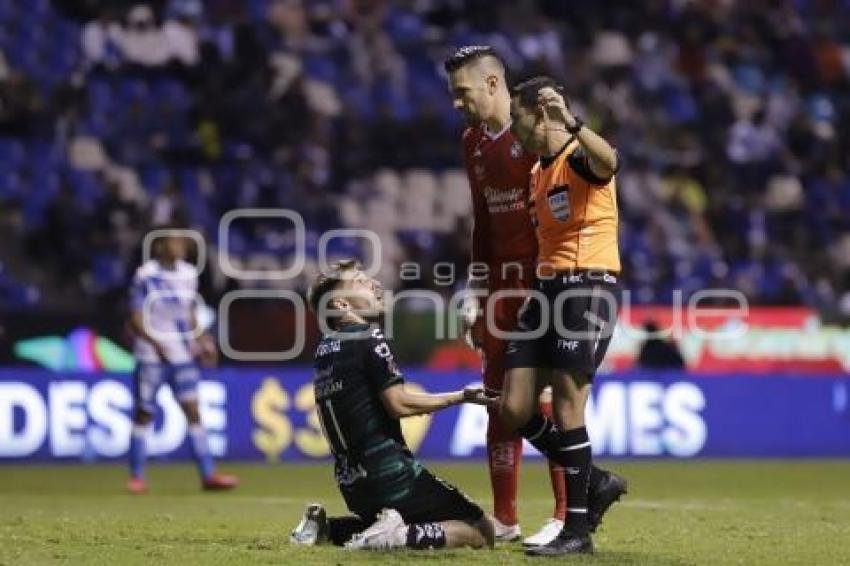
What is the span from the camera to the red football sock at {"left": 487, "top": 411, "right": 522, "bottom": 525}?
10.4m

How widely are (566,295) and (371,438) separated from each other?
131 centimetres

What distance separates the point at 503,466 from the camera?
10.4 metres

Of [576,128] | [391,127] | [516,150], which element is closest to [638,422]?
[391,127]

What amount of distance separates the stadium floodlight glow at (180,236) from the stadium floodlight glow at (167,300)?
16cm

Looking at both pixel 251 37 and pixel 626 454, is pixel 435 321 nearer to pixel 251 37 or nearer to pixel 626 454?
pixel 626 454

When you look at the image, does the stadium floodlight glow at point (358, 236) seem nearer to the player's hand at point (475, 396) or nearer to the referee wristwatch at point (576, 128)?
the player's hand at point (475, 396)

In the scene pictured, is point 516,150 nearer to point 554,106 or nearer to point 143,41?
point 554,106

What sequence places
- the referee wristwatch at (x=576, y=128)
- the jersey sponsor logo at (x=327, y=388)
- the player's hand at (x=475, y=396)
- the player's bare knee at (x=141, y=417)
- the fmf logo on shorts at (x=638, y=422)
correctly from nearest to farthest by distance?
the referee wristwatch at (x=576, y=128)
the player's hand at (x=475, y=396)
the jersey sponsor logo at (x=327, y=388)
the player's bare knee at (x=141, y=417)
the fmf logo on shorts at (x=638, y=422)

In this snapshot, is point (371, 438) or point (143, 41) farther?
point (143, 41)

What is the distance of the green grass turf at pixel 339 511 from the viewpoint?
9.35 m

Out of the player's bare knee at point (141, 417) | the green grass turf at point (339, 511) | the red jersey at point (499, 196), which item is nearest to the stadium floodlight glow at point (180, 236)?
the player's bare knee at point (141, 417)

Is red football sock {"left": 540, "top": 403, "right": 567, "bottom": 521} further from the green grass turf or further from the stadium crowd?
the stadium crowd

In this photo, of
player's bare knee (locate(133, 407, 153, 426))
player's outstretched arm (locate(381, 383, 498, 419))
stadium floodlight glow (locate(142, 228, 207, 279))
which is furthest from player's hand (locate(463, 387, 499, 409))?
stadium floodlight glow (locate(142, 228, 207, 279))

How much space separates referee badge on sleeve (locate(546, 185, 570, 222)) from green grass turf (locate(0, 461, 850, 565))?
1.81 metres
